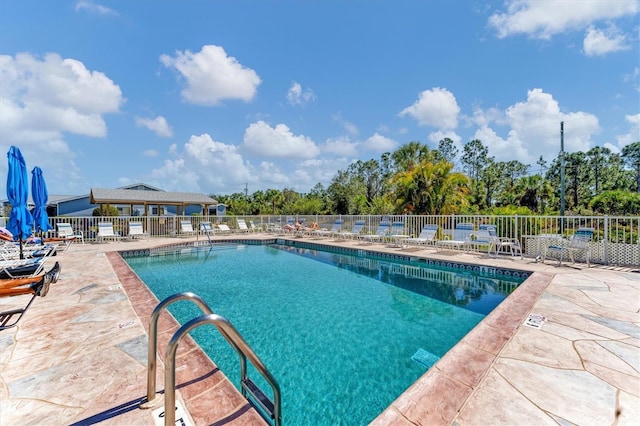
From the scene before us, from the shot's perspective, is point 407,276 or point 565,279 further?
point 407,276

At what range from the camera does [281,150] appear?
31391mm

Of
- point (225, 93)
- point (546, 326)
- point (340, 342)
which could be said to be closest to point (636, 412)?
point (546, 326)

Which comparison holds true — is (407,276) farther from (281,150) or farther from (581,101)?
(281,150)

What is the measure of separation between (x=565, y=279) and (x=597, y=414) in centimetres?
470

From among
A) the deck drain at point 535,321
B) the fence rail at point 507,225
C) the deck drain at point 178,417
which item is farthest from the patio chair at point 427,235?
the deck drain at point 178,417

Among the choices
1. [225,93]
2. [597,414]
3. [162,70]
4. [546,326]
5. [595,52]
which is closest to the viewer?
[597,414]

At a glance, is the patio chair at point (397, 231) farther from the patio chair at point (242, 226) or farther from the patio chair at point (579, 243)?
the patio chair at point (242, 226)

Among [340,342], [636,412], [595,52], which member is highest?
[595,52]

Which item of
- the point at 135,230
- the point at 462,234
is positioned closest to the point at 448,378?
the point at 462,234

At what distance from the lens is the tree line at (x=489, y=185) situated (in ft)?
76.4

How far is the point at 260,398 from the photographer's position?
5.88 ft

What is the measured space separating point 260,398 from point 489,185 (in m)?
43.7

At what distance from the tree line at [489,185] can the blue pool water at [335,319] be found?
45.8 ft

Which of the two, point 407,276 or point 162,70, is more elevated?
point 162,70
